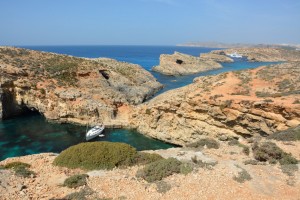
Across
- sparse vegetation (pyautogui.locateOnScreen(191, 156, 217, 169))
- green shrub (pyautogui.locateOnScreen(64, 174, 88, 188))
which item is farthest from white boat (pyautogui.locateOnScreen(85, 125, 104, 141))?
green shrub (pyautogui.locateOnScreen(64, 174, 88, 188))

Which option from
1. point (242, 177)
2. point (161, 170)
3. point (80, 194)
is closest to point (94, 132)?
point (161, 170)

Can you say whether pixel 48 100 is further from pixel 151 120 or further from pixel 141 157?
pixel 141 157

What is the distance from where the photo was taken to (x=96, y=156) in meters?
16.7

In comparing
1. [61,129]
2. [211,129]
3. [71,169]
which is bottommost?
[61,129]

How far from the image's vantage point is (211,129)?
33.8 meters

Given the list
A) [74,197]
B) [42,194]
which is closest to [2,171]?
[42,194]

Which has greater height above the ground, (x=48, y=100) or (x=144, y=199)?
(x=144, y=199)

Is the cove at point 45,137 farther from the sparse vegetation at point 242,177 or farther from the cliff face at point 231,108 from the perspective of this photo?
the sparse vegetation at point 242,177

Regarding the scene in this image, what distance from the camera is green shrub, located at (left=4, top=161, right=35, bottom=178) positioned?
1475cm

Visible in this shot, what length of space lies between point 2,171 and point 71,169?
10.9ft

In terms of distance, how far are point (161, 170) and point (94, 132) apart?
2489 centimetres

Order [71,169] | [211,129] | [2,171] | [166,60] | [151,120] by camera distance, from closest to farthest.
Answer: [2,171] → [71,169] → [211,129] → [151,120] → [166,60]

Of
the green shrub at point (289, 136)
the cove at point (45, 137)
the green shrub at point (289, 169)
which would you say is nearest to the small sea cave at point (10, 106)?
the cove at point (45, 137)

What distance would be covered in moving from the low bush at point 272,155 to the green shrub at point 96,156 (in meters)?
7.62
